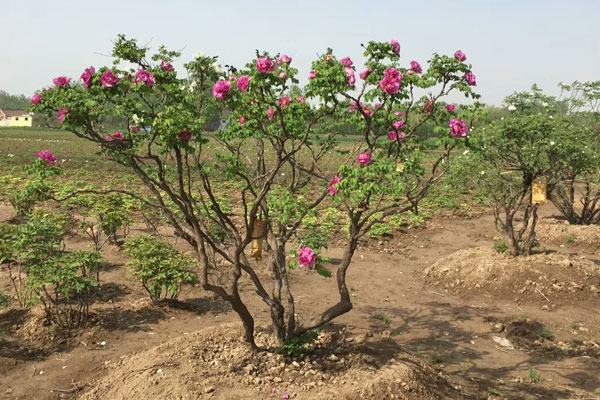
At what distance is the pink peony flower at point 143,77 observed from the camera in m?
4.08

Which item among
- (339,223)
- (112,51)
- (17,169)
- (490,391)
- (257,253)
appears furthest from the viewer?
(17,169)

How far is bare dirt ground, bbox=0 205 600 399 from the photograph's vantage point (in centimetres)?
498

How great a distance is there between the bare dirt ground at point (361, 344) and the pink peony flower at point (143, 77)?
2884mm

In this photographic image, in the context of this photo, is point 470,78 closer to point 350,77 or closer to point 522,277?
point 350,77

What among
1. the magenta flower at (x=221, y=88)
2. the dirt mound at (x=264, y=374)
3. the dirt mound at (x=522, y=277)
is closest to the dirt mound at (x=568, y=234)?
the dirt mound at (x=522, y=277)

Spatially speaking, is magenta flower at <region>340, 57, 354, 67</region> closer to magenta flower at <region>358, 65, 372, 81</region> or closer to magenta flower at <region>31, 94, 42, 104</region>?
magenta flower at <region>358, 65, 372, 81</region>

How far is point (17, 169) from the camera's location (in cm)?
2170

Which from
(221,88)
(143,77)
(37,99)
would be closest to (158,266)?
(37,99)

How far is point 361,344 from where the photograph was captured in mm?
5961

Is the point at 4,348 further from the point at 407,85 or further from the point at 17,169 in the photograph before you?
the point at 17,169

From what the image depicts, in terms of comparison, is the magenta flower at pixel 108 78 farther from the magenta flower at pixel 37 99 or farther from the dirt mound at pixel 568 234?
the dirt mound at pixel 568 234

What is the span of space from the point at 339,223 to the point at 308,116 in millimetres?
9038

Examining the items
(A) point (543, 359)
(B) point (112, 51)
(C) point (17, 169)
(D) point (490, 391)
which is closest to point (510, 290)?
(A) point (543, 359)

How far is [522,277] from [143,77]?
7.72 metres
